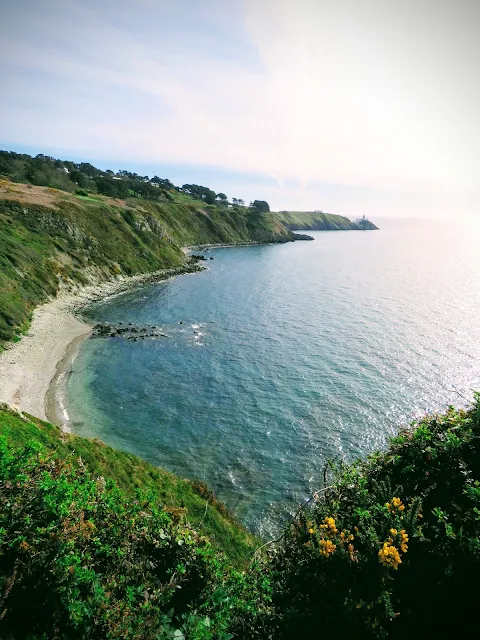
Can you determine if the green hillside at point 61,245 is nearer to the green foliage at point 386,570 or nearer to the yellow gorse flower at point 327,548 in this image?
the green foliage at point 386,570

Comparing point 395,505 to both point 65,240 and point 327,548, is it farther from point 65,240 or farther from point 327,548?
point 65,240

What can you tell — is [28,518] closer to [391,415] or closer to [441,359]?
[391,415]

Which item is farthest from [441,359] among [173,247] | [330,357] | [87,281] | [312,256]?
[312,256]

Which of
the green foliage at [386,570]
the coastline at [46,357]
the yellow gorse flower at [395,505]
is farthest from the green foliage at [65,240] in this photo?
the yellow gorse flower at [395,505]

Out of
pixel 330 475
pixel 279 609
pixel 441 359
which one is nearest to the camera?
pixel 279 609

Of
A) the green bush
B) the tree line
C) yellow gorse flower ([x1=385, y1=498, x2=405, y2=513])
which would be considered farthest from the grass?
the tree line

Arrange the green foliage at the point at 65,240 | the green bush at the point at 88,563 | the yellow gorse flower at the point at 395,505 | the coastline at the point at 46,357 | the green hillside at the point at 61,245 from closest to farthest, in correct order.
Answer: the green bush at the point at 88,563 → the yellow gorse flower at the point at 395,505 → the coastline at the point at 46,357 → the green hillside at the point at 61,245 → the green foliage at the point at 65,240
